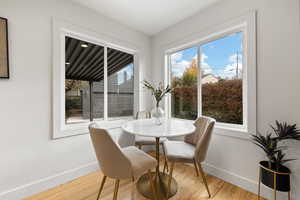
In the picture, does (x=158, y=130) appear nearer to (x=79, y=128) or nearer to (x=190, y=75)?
(x=79, y=128)

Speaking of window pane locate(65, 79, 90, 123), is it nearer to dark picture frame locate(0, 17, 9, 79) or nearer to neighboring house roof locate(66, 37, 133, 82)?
neighboring house roof locate(66, 37, 133, 82)

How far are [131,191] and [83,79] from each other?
1.78m

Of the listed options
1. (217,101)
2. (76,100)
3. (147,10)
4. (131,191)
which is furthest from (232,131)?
(76,100)

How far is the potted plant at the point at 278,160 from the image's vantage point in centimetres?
124

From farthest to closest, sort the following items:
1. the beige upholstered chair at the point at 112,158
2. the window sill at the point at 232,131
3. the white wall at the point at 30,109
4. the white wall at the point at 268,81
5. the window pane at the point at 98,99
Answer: the window pane at the point at 98,99
the window sill at the point at 232,131
the white wall at the point at 30,109
the white wall at the point at 268,81
the beige upholstered chair at the point at 112,158

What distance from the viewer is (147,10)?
212cm

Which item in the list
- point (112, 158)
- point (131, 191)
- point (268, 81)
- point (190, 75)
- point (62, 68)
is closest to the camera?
point (112, 158)

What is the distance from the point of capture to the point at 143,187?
5.56 ft

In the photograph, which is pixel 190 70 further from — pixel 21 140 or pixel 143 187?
pixel 21 140

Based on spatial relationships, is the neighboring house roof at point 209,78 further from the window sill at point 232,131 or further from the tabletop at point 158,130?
the tabletop at point 158,130

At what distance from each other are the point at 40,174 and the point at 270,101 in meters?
2.81

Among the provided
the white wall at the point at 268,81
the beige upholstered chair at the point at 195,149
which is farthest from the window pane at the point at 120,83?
the white wall at the point at 268,81

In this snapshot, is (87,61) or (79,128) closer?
(79,128)

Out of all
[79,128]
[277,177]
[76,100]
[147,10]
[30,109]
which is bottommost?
[277,177]
